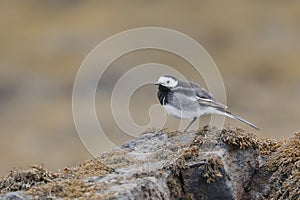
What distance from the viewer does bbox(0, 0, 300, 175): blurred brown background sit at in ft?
76.4

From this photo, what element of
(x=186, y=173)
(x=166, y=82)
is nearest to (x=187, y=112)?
(x=166, y=82)

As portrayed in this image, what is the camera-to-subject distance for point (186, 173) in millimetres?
6812

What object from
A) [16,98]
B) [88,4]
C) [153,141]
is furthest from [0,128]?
[153,141]

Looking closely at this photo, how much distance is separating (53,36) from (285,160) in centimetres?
2555

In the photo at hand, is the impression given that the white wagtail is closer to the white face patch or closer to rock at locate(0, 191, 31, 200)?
the white face patch

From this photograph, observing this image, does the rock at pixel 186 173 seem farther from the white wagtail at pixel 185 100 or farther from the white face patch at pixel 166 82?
the white face patch at pixel 166 82

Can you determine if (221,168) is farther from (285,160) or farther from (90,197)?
(90,197)

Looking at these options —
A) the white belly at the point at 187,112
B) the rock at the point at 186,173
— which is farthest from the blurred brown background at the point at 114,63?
the rock at the point at 186,173

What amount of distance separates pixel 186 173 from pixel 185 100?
335 cm

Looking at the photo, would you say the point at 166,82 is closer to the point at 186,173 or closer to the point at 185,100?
→ the point at 185,100

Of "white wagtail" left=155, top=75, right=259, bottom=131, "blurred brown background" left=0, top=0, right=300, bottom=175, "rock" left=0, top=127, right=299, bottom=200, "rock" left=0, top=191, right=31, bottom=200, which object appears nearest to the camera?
"rock" left=0, top=191, right=31, bottom=200

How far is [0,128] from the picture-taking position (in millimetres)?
24734

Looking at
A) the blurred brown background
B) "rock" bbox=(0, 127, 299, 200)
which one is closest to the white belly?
"rock" bbox=(0, 127, 299, 200)

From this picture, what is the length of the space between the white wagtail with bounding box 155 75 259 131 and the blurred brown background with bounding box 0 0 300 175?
28.0ft
